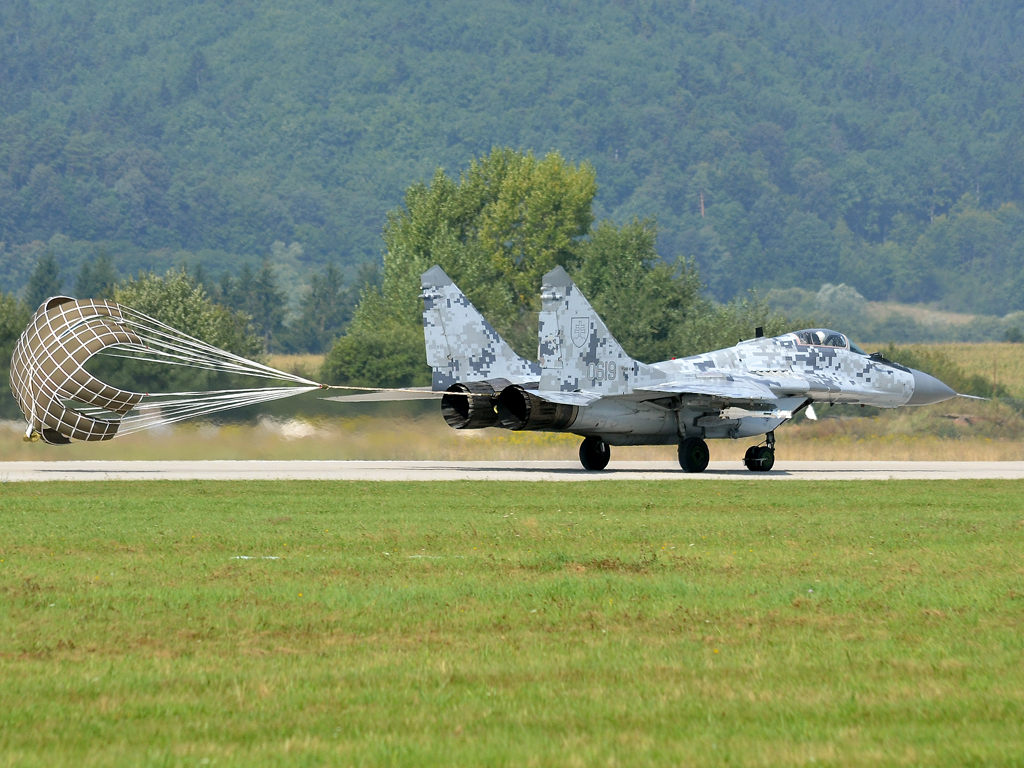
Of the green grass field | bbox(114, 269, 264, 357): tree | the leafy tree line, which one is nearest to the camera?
the green grass field

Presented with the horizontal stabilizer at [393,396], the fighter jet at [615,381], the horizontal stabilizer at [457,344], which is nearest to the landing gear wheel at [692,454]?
the fighter jet at [615,381]

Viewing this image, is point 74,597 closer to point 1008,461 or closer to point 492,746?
point 492,746

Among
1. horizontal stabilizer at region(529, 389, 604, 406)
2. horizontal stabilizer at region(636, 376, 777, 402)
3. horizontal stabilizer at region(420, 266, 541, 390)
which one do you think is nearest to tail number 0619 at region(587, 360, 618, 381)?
horizontal stabilizer at region(529, 389, 604, 406)

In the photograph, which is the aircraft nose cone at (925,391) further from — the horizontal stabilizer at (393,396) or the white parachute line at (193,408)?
the white parachute line at (193,408)

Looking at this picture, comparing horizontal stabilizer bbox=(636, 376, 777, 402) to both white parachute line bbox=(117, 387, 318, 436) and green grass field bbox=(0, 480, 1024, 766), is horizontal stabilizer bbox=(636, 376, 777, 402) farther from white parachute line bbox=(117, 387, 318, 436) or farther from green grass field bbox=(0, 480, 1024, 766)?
green grass field bbox=(0, 480, 1024, 766)

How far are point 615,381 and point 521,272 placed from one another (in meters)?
60.4

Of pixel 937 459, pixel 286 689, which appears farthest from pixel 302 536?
pixel 937 459

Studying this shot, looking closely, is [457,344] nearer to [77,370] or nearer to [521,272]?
[77,370]

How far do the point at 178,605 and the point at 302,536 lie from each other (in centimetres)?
526

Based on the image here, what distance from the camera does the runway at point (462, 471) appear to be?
2803 cm

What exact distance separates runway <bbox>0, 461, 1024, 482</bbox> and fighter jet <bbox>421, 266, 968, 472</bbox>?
1.11m

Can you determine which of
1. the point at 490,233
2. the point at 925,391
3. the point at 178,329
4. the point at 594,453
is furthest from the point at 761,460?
the point at 490,233

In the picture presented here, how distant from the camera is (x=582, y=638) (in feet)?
31.4

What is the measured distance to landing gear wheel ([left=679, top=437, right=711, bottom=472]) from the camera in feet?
99.4
